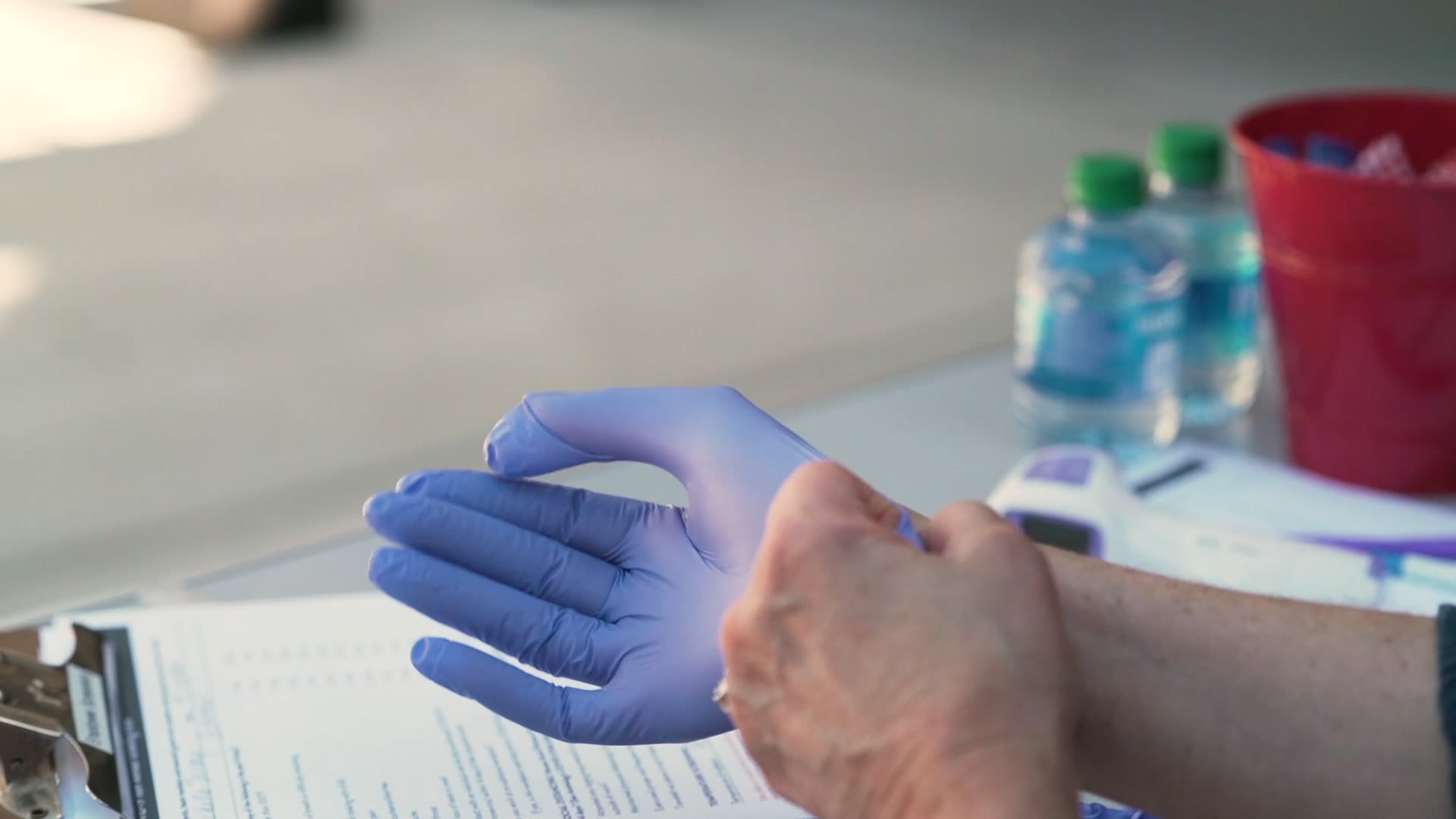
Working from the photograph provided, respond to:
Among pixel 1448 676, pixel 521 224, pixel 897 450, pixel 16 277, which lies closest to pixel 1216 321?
pixel 897 450

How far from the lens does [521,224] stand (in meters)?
2.52

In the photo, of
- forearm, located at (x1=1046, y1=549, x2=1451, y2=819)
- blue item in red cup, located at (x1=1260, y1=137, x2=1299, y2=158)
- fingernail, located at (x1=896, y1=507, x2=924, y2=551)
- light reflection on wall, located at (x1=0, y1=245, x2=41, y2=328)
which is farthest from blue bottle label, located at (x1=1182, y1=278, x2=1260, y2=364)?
light reflection on wall, located at (x1=0, y1=245, x2=41, y2=328)

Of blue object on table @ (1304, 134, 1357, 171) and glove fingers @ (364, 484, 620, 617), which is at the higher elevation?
blue object on table @ (1304, 134, 1357, 171)

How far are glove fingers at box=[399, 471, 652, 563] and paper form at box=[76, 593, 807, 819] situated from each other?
0.28 feet

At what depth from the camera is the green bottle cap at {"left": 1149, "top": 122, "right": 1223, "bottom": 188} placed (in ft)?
3.06

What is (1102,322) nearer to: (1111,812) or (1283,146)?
(1283,146)

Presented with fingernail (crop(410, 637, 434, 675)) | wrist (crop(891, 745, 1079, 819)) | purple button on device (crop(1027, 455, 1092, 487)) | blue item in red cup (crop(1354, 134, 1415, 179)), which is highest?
blue item in red cup (crop(1354, 134, 1415, 179))

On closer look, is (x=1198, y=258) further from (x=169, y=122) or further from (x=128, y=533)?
(x=169, y=122)

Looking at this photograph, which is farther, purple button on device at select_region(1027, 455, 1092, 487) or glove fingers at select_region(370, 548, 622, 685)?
purple button on device at select_region(1027, 455, 1092, 487)

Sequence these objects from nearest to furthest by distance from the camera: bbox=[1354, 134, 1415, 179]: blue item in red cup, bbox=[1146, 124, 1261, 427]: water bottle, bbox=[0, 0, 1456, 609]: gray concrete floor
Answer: bbox=[1354, 134, 1415, 179]: blue item in red cup < bbox=[1146, 124, 1261, 427]: water bottle < bbox=[0, 0, 1456, 609]: gray concrete floor

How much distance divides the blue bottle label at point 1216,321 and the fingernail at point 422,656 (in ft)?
1.91

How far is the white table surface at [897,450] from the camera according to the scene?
77 centimetres

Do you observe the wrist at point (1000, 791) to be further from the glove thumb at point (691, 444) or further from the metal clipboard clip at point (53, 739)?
the metal clipboard clip at point (53, 739)

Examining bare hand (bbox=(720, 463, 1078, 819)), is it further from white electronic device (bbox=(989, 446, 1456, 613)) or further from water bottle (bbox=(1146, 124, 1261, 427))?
water bottle (bbox=(1146, 124, 1261, 427))
